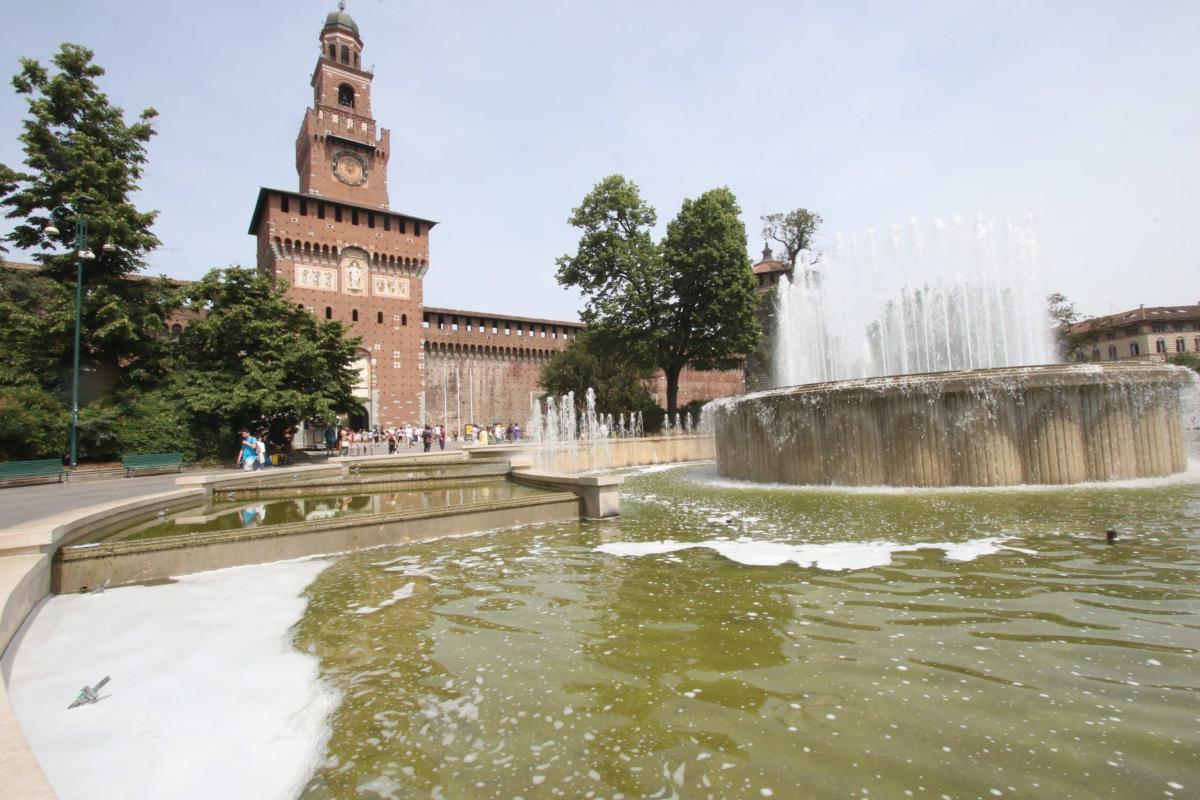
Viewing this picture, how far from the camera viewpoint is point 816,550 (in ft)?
16.8

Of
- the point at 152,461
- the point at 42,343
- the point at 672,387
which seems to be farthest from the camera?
the point at 672,387

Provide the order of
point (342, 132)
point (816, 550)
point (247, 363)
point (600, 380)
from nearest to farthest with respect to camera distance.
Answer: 1. point (816, 550)
2. point (247, 363)
3. point (600, 380)
4. point (342, 132)

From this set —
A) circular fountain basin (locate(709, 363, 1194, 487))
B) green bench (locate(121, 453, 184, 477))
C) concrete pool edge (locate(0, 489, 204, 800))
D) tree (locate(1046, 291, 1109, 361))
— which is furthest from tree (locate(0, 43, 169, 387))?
tree (locate(1046, 291, 1109, 361))

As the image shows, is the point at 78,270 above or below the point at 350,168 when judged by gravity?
below

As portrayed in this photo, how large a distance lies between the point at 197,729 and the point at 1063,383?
1035cm

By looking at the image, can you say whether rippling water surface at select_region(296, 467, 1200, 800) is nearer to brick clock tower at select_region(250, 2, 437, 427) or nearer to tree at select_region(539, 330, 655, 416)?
tree at select_region(539, 330, 655, 416)

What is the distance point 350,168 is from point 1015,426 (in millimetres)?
40131

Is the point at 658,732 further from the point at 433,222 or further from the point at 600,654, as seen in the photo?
the point at 433,222

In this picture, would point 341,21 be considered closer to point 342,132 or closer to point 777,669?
point 342,132

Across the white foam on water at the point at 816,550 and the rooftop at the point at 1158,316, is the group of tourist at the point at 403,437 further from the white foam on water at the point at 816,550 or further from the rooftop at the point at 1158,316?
the rooftop at the point at 1158,316

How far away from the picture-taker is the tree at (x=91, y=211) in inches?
730

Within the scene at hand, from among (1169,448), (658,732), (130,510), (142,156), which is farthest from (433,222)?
(658,732)

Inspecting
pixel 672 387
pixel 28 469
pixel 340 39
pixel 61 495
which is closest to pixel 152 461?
pixel 28 469

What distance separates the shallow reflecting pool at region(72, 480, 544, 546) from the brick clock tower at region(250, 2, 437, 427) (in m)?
26.9
